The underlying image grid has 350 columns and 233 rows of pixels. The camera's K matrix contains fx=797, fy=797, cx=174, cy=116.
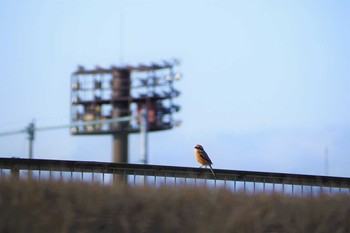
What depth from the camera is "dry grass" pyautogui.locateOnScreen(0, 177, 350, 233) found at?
43.2ft

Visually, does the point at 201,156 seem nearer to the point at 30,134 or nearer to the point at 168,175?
the point at 168,175

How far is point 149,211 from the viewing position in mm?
14094

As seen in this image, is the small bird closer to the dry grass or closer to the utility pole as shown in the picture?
the dry grass

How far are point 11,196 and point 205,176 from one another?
20.3ft

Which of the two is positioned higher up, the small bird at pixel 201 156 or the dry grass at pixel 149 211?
the small bird at pixel 201 156

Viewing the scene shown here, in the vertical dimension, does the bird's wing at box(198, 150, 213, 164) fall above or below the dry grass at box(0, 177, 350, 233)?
above

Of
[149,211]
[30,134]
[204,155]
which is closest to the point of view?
[149,211]

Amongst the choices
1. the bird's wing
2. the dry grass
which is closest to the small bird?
the bird's wing

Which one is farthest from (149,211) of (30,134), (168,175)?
(30,134)

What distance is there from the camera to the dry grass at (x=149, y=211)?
13.2 meters

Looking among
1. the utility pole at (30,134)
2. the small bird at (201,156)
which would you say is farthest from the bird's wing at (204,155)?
the utility pole at (30,134)

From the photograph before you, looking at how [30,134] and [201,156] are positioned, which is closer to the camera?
[201,156]

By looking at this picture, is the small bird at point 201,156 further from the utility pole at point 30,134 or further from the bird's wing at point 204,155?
the utility pole at point 30,134

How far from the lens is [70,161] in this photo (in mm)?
17250
